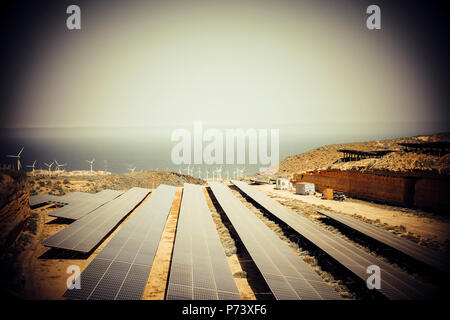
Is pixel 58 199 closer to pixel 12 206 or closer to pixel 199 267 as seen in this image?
pixel 12 206

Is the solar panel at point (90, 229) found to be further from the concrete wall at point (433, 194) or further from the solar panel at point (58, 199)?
the concrete wall at point (433, 194)

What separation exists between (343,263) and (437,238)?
9335 millimetres

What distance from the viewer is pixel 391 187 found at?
2211cm

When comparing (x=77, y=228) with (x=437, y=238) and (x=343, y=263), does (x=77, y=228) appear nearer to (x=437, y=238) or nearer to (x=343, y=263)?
(x=343, y=263)

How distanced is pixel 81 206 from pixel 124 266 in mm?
11625

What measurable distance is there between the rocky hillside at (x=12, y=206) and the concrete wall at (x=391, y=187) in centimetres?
3020

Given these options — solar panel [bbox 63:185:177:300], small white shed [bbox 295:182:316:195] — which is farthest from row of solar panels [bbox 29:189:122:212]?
small white shed [bbox 295:182:316:195]

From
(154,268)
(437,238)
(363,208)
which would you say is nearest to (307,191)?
(363,208)

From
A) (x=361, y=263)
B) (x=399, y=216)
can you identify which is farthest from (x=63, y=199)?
(x=399, y=216)

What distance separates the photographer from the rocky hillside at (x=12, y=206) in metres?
11.0

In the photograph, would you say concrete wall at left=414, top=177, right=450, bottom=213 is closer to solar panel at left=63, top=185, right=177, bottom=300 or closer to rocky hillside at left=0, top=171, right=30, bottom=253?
solar panel at left=63, top=185, right=177, bottom=300

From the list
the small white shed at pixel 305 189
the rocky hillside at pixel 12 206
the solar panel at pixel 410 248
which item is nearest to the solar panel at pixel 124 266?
the rocky hillside at pixel 12 206
